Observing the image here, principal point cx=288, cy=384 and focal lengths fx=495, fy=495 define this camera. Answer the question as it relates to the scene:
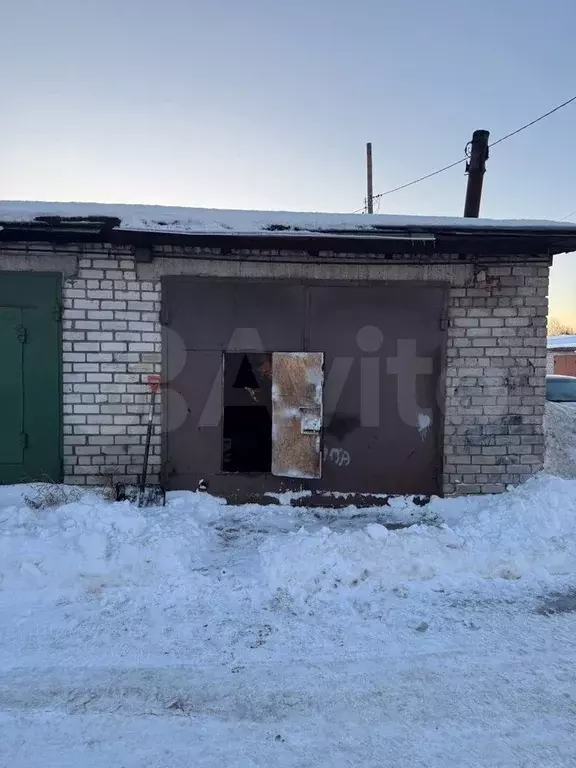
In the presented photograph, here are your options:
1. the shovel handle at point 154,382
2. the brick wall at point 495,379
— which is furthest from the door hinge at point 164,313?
the brick wall at point 495,379

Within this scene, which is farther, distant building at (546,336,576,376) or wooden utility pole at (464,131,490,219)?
distant building at (546,336,576,376)

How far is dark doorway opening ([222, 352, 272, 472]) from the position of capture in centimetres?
579

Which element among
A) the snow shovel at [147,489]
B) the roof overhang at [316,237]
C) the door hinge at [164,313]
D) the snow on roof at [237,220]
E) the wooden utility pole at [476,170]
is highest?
the wooden utility pole at [476,170]

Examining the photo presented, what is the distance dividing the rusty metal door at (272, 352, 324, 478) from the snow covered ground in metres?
0.89

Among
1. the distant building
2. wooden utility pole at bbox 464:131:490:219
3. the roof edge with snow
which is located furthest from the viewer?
the distant building

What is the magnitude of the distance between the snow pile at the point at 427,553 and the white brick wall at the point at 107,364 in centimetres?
228

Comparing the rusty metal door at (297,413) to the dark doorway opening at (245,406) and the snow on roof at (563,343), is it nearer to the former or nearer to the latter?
the dark doorway opening at (245,406)

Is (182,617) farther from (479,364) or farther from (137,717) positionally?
(479,364)

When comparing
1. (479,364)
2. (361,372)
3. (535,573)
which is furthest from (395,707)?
(479,364)

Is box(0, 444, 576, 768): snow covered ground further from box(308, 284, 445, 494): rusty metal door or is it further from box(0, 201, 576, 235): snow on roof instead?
box(0, 201, 576, 235): snow on roof

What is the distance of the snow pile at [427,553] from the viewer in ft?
12.4

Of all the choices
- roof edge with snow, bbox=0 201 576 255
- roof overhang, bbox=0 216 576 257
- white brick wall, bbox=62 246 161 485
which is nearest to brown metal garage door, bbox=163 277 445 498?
white brick wall, bbox=62 246 161 485

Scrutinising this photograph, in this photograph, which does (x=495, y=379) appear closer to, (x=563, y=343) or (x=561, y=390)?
(x=561, y=390)

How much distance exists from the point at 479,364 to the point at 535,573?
8.34 ft
